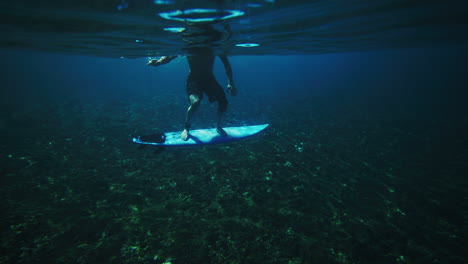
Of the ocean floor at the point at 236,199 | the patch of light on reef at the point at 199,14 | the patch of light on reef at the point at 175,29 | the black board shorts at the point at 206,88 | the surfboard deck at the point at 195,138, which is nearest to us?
the ocean floor at the point at 236,199

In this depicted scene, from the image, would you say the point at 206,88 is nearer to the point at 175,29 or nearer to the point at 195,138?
the point at 195,138

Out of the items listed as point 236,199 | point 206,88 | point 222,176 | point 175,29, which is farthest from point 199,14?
point 236,199

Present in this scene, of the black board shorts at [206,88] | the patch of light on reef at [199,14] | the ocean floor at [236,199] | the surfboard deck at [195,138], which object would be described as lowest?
the ocean floor at [236,199]

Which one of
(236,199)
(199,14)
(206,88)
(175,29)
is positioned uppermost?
(199,14)

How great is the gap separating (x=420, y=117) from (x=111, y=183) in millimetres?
22803

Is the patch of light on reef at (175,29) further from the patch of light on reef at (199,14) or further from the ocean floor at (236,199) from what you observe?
the ocean floor at (236,199)

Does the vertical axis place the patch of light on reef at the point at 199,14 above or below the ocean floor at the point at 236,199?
above

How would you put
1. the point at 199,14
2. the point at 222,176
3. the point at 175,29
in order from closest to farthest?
the point at 199,14 → the point at 222,176 → the point at 175,29

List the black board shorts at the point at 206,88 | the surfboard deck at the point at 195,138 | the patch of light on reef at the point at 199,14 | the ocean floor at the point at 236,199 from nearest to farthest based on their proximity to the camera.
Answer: the ocean floor at the point at 236,199 → the patch of light on reef at the point at 199,14 → the black board shorts at the point at 206,88 → the surfboard deck at the point at 195,138

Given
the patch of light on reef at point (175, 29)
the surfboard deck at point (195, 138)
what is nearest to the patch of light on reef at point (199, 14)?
the patch of light on reef at point (175, 29)

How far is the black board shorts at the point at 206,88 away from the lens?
7.82 m

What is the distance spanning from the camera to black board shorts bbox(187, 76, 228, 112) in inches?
308

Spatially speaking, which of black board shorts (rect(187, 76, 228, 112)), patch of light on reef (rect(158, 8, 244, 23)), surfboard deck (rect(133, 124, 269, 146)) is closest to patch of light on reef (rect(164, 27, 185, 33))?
patch of light on reef (rect(158, 8, 244, 23))

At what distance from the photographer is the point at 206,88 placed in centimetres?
819
